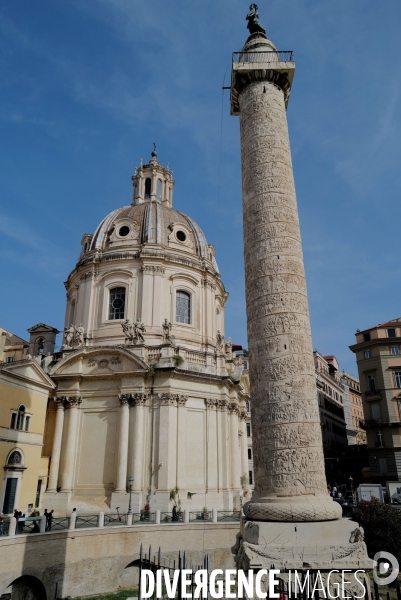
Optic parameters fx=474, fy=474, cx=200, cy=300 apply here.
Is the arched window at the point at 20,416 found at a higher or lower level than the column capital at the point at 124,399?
lower

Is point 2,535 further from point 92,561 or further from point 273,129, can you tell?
point 273,129

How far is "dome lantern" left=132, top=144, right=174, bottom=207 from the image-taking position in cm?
4006

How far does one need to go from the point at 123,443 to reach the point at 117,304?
9.94 metres

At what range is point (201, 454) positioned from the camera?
27422mm

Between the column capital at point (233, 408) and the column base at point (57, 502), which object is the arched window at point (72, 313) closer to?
the column base at point (57, 502)

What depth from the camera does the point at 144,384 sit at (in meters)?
27.4

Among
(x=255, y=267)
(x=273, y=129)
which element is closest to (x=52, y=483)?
(x=255, y=267)

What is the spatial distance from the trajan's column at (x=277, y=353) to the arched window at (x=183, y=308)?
1885 centimetres

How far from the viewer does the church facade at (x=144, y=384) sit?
25.9 metres

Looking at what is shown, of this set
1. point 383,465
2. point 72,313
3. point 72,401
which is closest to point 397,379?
point 383,465

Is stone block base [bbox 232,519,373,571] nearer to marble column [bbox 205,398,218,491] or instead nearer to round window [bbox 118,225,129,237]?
marble column [bbox 205,398,218,491]

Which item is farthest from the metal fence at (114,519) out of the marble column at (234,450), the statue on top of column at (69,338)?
the statue on top of column at (69,338)

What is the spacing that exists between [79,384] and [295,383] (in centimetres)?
1937

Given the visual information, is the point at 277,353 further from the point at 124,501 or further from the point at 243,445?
the point at 243,445
